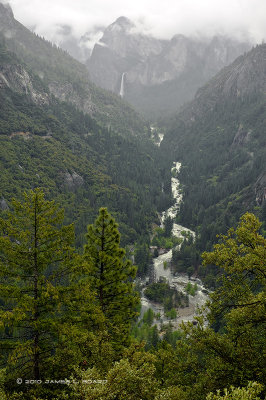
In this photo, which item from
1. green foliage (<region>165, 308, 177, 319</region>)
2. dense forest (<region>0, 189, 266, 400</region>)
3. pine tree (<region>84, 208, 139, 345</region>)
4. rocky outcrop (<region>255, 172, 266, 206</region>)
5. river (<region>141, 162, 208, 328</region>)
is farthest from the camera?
rocky outcrop (<region>255, 172, 266, 206</region>)

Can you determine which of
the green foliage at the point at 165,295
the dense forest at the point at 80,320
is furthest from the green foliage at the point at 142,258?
the dense forest at the point at 80,320

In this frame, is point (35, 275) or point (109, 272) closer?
point (35, 275)

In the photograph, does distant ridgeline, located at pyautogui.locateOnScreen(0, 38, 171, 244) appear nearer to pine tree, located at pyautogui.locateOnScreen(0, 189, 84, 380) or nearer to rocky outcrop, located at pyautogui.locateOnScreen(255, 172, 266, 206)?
rocky outcrop, located at pyautogui.locateOnScreen(255, 172, 266, 206)

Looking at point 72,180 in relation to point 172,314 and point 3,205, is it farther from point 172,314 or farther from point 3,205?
point 172,314

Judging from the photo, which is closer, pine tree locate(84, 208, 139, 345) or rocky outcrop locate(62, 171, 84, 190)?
pine tree locate(84, 208, 139, 345)

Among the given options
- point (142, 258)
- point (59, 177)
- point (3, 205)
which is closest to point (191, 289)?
point (142, 258)

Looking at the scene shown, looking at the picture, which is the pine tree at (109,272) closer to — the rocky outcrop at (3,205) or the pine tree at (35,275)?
the pine tree at (35,275)

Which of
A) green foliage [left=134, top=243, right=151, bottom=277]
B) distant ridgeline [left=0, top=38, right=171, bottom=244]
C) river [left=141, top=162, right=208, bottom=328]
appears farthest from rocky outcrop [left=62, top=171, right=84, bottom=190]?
river [left=141, top=162, right=208, bottom=328]
